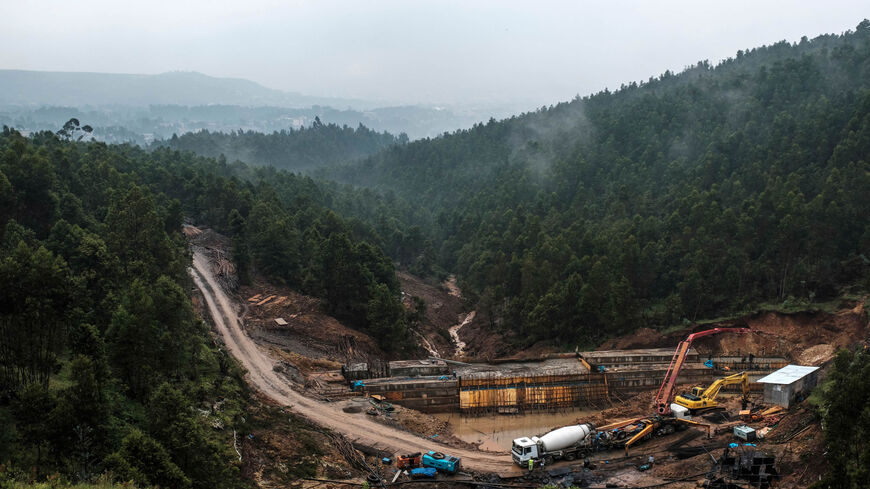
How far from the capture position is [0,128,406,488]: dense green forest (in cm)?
1883

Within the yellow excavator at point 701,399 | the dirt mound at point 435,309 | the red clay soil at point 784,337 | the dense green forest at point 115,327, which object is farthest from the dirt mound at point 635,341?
the dense green forest at point 115,327

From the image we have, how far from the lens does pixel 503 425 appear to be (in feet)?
→ 129

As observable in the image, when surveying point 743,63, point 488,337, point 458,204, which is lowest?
point 488,337

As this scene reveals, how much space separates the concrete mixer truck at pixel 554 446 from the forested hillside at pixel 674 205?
880 inches

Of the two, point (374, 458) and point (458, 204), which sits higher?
point (458, 204)

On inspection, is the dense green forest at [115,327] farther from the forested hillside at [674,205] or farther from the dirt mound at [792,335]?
the dirt mound at [792,335]

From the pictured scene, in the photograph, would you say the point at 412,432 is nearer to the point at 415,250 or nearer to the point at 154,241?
the point at 154,241

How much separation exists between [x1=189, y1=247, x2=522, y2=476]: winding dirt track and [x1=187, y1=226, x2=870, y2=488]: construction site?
12 centimetres

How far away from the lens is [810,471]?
24688mm

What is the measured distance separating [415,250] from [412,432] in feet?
204

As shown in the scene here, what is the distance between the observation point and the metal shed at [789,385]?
1358 inches

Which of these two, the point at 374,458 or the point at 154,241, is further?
the point at 154,241

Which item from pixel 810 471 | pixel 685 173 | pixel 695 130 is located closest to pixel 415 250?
pixel 685 173

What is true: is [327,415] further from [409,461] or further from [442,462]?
[442,462]
